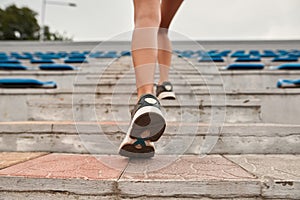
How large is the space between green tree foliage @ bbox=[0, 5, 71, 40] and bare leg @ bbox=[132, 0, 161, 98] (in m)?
31.5

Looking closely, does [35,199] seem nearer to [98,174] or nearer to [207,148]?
[98,174]

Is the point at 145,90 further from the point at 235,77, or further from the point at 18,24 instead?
the point at 18,24

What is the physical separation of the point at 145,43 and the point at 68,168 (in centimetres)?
48

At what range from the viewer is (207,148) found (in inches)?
46.8

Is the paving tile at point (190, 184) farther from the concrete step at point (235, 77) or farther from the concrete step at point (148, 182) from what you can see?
the concrete step at point (235, 77)

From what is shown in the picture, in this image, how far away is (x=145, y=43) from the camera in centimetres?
99

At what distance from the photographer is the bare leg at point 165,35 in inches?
51.1

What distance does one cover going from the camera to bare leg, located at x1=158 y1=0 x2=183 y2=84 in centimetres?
130

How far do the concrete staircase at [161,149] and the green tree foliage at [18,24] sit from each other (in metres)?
30.5

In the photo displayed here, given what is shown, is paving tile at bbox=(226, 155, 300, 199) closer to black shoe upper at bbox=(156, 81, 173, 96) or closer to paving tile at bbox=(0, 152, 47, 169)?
black shoe upper at bbox=(156, 81, 173, 96)

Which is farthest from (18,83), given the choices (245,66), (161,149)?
(245,66)

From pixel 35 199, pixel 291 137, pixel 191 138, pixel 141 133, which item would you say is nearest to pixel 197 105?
pixel 191 138

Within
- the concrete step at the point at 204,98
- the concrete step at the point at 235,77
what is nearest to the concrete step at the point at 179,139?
the concrete step at the point at 204,98

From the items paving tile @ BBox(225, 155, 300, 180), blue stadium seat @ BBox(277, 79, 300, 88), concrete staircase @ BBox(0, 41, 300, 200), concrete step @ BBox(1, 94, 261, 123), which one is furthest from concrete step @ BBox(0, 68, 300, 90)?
paving tile @ BBox(225, 155, 300, 180)
